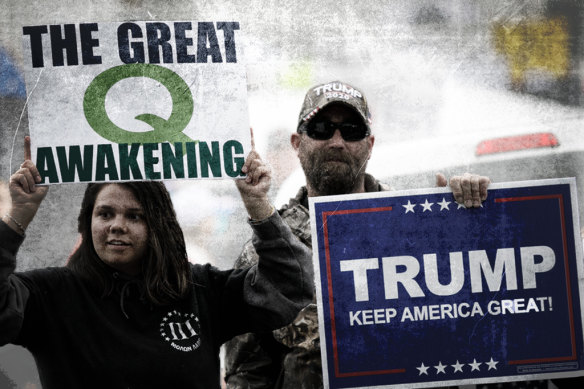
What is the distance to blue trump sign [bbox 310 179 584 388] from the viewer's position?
2.94 meters

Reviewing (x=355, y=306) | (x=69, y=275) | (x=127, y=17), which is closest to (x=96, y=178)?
(x=69, y=275)

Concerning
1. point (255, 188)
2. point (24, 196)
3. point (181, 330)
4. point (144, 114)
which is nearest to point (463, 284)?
point (255, 188)

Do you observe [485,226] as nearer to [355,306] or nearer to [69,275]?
[355,306]

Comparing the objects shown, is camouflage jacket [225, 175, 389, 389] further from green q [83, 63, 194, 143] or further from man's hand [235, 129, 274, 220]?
green q [83, 63, 194, 143]

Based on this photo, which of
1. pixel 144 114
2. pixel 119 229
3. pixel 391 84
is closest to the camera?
pixel 119 229

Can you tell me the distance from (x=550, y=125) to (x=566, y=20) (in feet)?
1.63

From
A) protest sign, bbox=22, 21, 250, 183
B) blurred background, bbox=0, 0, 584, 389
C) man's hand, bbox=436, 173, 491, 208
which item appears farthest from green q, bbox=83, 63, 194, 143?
blurred background, bbox=0, 0, 584, 389

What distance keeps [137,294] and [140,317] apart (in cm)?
8

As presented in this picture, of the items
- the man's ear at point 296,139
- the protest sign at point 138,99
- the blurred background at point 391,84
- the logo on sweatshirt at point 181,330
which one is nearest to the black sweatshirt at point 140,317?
the logo on sweatshirt at point 181,330

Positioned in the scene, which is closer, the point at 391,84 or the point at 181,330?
the point at 181,330

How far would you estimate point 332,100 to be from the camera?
9.92 feet

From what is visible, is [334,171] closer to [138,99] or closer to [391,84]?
[138,99]

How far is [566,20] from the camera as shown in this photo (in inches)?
156

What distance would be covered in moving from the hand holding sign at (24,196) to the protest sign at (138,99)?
0.10m
